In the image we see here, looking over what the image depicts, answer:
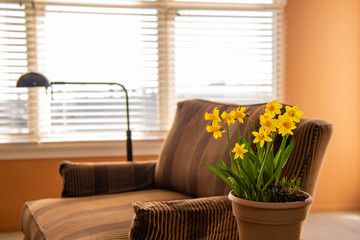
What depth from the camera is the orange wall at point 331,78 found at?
10.6ft

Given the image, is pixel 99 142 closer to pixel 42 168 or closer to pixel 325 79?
pixel 42 168

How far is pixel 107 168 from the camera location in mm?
2135

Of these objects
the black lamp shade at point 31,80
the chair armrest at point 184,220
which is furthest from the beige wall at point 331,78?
the chair armrest at point 184,220

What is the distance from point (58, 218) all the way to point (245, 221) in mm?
1024

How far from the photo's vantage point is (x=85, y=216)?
166 centimetres

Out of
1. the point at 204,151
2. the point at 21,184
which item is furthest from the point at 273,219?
the point at 21,184

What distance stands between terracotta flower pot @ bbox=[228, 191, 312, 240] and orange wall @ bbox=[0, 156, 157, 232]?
7.42 ft

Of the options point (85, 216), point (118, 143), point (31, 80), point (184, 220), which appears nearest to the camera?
point (184, 220)

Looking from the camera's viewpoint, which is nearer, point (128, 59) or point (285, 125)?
point (285, 125)

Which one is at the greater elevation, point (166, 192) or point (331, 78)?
point (331, 78)

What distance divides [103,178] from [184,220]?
95 cm

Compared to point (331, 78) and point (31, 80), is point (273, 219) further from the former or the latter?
point (331, 78)

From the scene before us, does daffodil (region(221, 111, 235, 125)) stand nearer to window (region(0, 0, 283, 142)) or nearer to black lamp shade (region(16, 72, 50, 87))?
black lamp shade (region(16, 72, 50, 87))

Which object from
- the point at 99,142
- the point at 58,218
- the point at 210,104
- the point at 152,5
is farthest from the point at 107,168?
the point at 152,5
